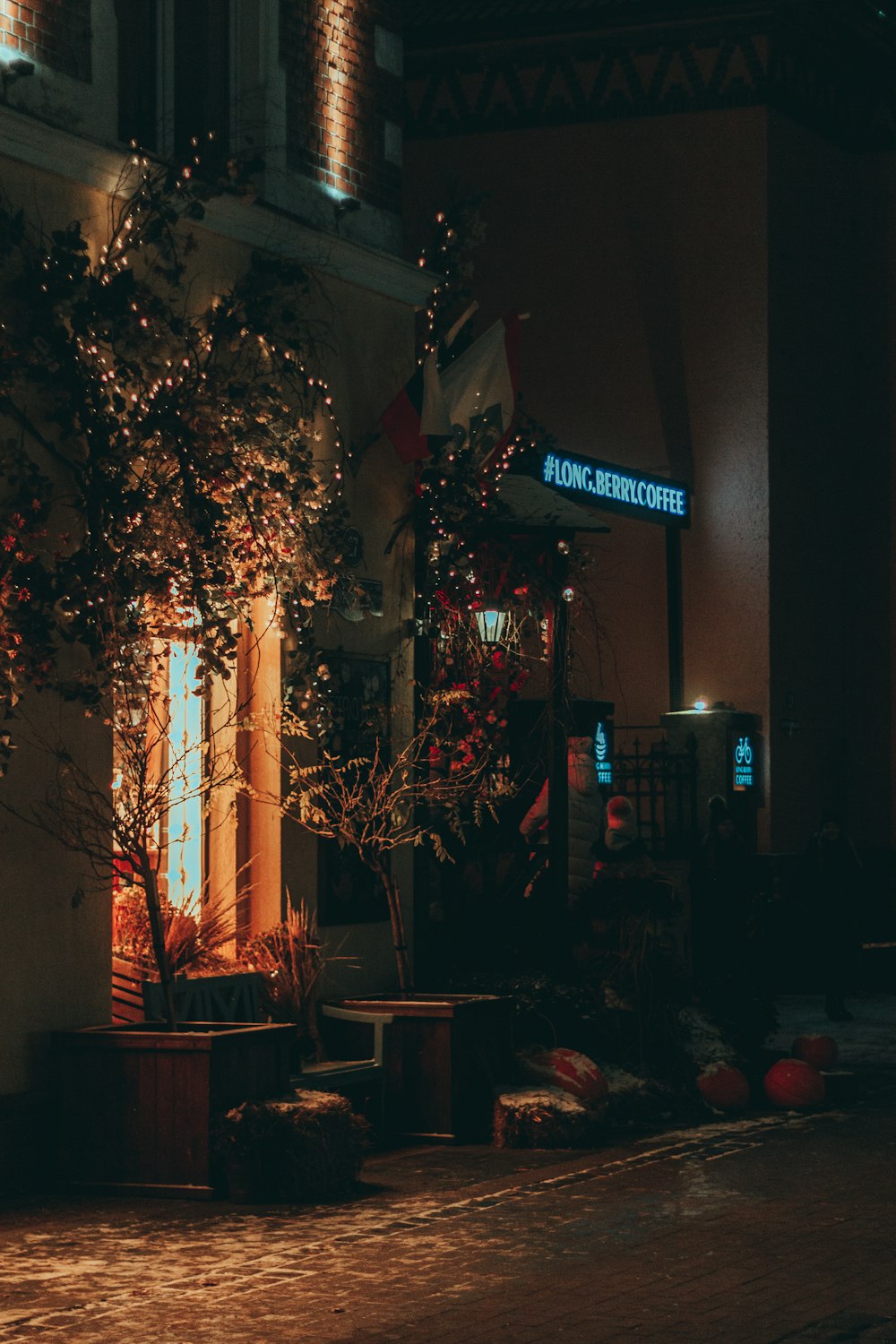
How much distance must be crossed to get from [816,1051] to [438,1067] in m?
3.16

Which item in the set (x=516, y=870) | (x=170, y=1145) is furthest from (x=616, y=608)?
(x=170, y=1145)

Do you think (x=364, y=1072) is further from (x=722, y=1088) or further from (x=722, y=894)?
(x=722, y=894)

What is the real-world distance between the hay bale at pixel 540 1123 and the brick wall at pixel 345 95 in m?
5.37

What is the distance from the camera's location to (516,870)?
13.7 m

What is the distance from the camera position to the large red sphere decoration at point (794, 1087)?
12.5 metres

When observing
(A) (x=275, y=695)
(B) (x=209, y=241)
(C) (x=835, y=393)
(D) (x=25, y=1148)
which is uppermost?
(C) (x=835, y=393)

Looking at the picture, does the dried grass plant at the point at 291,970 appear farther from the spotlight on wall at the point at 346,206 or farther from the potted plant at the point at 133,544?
the spotlight on wall at the point at 346,206

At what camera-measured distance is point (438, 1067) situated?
37.0ft

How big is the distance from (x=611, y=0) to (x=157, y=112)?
486 inches

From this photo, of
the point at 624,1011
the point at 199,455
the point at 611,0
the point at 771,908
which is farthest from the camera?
the point at 611,0

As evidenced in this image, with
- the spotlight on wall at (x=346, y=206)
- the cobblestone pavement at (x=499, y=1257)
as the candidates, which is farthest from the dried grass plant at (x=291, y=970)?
the spotlight on wall at (x=346, y=206)

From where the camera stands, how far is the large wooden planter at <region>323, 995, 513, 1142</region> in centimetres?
1123

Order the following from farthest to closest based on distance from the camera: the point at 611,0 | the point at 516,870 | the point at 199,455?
the point at 611,0
the point at 516,870
the point at 199,455

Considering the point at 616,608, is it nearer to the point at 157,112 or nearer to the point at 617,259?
the point at 617,259
